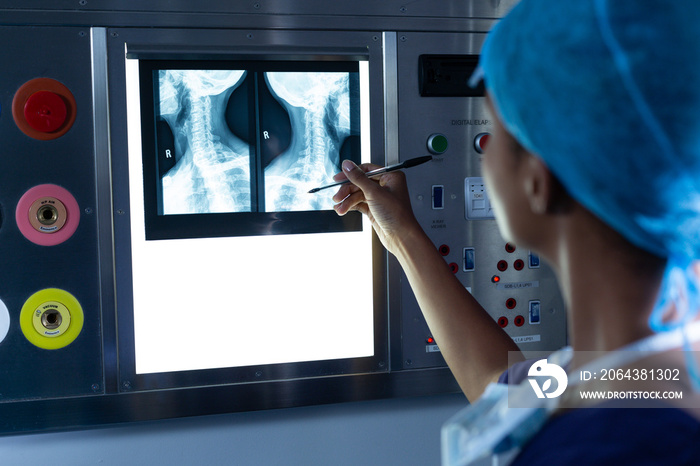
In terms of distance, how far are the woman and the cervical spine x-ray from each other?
607 mm

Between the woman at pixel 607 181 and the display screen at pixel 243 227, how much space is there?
616 millimetres

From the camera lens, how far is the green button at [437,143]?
49.4 inches

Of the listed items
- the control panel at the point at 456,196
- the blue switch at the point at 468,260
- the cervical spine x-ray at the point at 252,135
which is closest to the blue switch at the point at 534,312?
the control panel at the point at 456,196

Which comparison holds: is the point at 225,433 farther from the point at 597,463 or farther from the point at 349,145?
the point at 597,463

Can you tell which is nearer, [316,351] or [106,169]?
[106,169]

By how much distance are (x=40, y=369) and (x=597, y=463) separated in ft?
3.28

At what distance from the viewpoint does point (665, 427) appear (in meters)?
0.51

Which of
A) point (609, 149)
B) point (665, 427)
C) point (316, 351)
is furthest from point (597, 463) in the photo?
point (316, 351)

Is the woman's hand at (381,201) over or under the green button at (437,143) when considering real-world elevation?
under

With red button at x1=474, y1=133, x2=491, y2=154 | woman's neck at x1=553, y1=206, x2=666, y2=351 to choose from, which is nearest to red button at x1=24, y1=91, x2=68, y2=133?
red button at x1=474, y1=133, x2=491, y2=154

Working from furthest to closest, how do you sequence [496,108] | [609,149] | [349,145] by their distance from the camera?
[349,145] < [496,108] < [609,149]

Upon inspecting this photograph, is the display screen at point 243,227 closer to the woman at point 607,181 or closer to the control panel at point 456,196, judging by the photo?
the control panel at point 456,196

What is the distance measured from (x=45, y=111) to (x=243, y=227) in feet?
1.37

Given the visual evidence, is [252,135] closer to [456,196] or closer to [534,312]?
[456,196]
